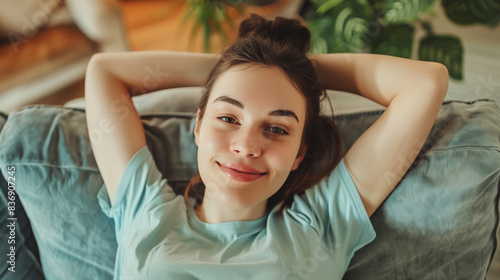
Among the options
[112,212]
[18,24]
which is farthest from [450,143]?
[18,24]

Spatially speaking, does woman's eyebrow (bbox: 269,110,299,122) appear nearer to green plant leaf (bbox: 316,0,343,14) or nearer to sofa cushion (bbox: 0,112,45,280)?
sofa cushion (bbox: 0,112,45,280)

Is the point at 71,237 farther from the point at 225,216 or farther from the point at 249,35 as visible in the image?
the point at 249,35

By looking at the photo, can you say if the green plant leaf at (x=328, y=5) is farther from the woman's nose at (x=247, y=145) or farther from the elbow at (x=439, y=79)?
→ the woman's nose at (x=247, y=145)

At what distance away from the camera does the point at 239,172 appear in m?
0.91

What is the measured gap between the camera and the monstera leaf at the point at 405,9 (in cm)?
149

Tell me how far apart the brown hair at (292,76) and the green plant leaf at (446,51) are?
2.46 ft

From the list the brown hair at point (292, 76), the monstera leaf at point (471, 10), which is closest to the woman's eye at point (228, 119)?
the brown hair at point (292, 76)

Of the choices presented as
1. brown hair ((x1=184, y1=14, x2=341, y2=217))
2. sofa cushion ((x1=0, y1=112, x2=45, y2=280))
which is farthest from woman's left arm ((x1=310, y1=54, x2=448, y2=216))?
sofa cushion ((x1=0, y1=112, x2=45, y2=280))

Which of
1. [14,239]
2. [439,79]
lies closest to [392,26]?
[439,79]

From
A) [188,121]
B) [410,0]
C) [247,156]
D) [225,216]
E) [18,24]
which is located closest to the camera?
[247,156]

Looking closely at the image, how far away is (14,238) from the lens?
42.5 inches

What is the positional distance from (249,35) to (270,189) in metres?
0.41

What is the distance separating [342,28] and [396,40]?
0.75 feet

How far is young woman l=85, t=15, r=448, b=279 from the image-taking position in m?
0.92
